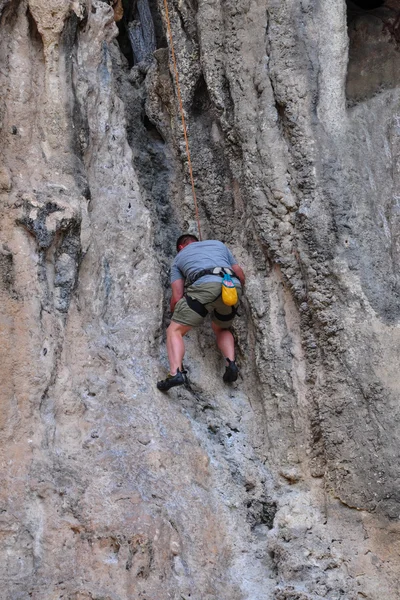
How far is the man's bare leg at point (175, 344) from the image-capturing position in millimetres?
4609

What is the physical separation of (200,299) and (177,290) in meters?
0.26

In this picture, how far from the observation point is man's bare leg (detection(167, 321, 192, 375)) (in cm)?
461

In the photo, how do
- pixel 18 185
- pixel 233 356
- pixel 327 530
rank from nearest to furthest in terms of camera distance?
pixel 327 530
pixel 18 185
pixel 233 356

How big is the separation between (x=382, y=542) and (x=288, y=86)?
289 centimetres

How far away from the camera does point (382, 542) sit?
4.15 metres

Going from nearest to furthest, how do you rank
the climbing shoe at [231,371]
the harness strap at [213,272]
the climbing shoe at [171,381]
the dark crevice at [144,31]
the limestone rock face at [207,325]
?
the limestone rock face at [207,325], the climbing shoe at [171,381], the harness strap at [213,272], the climbing shoe at [231,371], the dark crevice at [144,31]

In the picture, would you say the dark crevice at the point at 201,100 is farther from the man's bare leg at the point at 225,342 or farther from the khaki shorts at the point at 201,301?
the man's bare leg at the point at 225,342

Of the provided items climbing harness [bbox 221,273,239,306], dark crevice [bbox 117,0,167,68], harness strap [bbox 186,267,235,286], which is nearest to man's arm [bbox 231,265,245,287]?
harness strap [bbox 186,267,235,286]

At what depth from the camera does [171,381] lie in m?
4.51

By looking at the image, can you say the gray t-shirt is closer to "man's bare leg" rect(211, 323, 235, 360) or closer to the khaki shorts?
Answer: the khaki shorts

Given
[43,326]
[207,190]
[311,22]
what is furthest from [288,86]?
[43,326]

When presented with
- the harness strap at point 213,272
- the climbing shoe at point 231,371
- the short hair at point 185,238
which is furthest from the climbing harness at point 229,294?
the short hair at point 185,238

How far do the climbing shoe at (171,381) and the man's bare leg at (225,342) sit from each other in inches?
17.4

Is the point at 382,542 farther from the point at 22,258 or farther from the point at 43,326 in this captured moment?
the point at 22,258
